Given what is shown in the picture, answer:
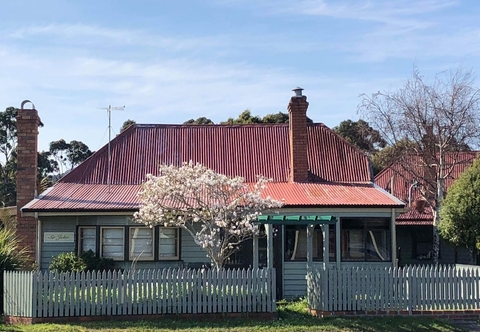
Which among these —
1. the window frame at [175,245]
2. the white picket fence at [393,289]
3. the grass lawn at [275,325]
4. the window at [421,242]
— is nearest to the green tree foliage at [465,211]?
the white picket fence at [393,289]

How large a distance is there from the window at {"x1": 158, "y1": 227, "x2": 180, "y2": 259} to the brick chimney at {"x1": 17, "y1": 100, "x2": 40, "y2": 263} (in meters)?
3.66

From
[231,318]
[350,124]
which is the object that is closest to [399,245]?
[231,318]

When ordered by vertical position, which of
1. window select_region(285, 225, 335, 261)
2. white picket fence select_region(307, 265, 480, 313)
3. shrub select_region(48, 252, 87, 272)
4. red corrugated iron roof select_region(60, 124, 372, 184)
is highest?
red corrugated iron roof select_region(60, 124, 372, 184)

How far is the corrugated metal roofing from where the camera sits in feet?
58.2

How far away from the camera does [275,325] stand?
12773mm

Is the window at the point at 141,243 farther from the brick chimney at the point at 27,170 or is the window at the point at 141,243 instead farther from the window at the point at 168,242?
the brick chimney at the point at 27,170

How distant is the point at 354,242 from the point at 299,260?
176cm

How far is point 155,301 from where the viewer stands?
43.7 ft

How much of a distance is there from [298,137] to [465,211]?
564 centimetres

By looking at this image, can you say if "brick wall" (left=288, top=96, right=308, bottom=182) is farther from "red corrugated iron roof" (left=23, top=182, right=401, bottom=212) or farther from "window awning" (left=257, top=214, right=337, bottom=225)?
"window awning" (left=257, top=214, right=337, bottom=225)

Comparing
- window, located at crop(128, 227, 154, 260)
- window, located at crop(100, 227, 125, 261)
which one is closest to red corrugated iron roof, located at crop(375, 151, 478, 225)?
window, located at crop(128, 227, 154, 260)

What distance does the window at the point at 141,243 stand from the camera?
57.5ft

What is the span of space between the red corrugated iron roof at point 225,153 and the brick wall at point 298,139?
44 centimetres

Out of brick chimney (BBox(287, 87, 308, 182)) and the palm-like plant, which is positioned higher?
brick chimney (BBox(287, 87, 308, 182))
